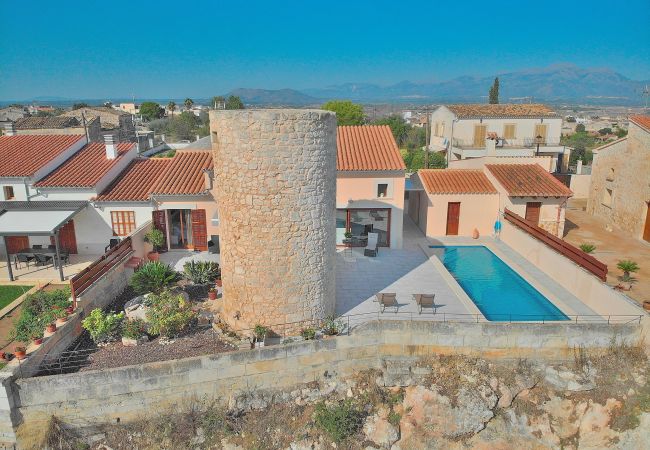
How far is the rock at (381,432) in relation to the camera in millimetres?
12141

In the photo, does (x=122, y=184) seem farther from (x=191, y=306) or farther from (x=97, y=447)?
(x=97, y=447)

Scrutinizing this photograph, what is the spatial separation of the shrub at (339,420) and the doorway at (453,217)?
570 inches

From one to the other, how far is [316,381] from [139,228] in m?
11.3

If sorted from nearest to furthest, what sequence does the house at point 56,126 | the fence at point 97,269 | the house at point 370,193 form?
the fence at point 97,269
the house at point 370,193
the house at point 56,126

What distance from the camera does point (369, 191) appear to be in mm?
21469

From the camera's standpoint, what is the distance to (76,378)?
11.4 metres

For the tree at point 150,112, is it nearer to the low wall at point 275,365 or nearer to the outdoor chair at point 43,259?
the outdoor chair at point 43,259

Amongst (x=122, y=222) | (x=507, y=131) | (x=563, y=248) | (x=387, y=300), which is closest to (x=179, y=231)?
(x=122, y=222)

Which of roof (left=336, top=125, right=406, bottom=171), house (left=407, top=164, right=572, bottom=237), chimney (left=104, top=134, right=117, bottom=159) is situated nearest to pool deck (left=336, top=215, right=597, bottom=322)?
house (left=407, top=164, right=572, bottom=237)

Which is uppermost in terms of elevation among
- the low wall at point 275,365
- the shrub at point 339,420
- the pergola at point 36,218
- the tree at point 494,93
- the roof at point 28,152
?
the tree at point 494,93

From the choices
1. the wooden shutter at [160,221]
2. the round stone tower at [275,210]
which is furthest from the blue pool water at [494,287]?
the wooden shutter at [160,221]

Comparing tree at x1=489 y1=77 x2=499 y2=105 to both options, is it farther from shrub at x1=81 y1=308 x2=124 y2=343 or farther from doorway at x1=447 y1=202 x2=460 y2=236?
shrub at x1=81 y1=308 x2=124 y2=343

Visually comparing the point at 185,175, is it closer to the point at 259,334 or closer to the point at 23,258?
the point at 23,258

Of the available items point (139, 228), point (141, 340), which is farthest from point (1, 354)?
point (139, 228)
